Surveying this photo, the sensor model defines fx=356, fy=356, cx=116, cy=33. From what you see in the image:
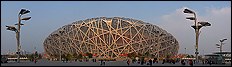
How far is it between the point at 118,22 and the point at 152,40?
10.5m

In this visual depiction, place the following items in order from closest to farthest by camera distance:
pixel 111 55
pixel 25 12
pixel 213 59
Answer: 1. pixel 25 12
2. pixel 213 59
3. pixel 111 55

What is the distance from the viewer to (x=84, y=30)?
96.2m

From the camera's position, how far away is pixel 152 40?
97000 mm

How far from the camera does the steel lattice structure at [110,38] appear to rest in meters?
95.7

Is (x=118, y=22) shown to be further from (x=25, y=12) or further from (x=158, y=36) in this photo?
(x=25, y=12)

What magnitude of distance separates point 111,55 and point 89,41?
7.00 m

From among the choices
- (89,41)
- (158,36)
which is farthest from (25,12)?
(158,36)

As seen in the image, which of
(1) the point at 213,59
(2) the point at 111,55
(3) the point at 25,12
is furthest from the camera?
(2) the point at 111,55

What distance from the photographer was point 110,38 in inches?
3799

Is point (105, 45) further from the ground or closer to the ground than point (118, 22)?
closer to the ground

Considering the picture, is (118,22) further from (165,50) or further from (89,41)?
(165,50)

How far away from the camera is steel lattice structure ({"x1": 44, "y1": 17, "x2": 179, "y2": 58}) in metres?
95.7

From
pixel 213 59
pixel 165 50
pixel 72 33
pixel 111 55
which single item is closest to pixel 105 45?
pixel 111 55

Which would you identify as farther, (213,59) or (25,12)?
(213,59)
